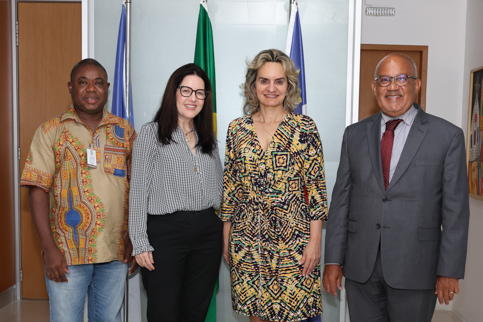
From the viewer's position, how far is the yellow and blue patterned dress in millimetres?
1899

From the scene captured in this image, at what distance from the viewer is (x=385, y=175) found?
1.70 metres

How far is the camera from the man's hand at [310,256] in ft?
6.22

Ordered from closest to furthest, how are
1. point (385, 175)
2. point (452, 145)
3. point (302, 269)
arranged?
point (452, 145)
point (385, 175)
point (302, 269)

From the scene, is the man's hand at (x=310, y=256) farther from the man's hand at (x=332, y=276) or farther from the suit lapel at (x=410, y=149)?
the suit lapel at (x=410, y=149)

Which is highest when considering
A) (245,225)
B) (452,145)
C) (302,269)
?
(452,145)

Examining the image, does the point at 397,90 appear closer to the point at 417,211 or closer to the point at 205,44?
the point at 417,211

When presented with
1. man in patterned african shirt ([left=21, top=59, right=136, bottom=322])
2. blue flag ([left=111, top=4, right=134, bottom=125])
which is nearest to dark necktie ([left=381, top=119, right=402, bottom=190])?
man in patterned african shirt ([left=21, top=59, right=136, bottom=322])

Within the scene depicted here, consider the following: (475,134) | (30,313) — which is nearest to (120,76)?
(30,313)

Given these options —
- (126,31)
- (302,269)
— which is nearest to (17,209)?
(126,31)

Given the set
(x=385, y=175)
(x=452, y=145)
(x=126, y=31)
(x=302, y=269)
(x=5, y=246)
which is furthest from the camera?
(x=5, y=246)

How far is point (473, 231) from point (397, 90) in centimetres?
221

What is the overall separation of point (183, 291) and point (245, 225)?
45cm

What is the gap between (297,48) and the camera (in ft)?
8.43

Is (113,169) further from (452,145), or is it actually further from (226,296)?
(452,145)
